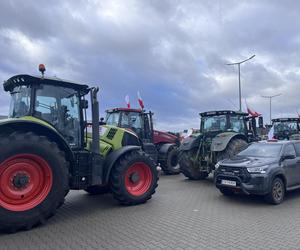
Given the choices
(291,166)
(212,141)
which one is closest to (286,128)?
(212,141)

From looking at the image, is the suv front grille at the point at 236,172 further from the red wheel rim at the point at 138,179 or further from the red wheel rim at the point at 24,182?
the red wheel rim at the point at 24,182

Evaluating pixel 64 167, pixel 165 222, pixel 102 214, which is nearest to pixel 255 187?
pixel 165 222

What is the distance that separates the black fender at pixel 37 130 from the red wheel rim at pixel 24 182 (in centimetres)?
51

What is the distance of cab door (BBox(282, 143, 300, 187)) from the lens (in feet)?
28.5

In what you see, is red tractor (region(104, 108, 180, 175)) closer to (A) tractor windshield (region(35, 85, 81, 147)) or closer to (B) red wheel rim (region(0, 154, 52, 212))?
(A) tractor windshield (region(35, 85, 81, 147))

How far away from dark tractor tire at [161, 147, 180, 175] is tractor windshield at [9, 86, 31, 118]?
331 inches

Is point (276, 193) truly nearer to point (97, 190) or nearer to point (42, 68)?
point (97, 190)

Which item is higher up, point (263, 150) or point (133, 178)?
point (263, 150)

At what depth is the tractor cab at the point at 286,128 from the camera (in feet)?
63.0

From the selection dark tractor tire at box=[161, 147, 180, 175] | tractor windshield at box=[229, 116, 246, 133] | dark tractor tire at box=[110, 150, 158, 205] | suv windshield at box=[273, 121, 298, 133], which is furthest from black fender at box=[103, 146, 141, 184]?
suv windshield at box=[273, 121, 298, 133]

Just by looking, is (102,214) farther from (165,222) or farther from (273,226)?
(273,226)

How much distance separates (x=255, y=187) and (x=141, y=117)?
6124 millimetres

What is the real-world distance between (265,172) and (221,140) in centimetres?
342

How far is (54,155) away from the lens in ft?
20.0
